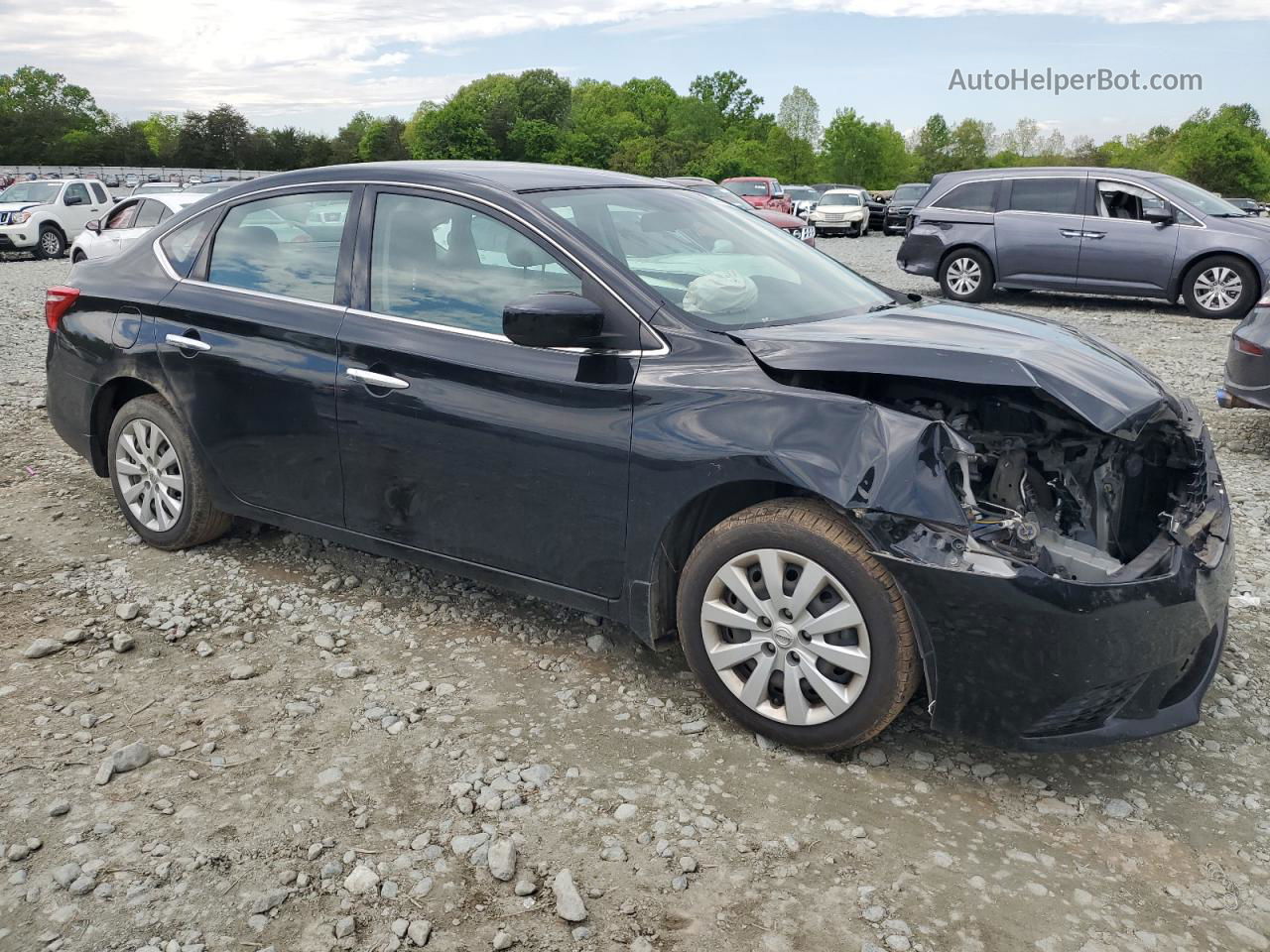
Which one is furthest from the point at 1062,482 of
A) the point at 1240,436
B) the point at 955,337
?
the point at 1240,436

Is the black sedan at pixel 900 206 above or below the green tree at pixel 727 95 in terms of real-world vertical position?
below

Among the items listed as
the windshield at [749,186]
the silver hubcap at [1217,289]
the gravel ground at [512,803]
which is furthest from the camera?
the windshield at [749,186]

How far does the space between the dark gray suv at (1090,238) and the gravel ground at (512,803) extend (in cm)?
968

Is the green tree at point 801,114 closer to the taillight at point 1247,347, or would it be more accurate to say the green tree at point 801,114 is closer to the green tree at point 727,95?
the green tree at point 727,95

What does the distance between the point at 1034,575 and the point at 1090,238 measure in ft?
38.6

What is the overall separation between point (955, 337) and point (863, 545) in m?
0.80

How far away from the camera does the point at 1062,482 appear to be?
125 inches

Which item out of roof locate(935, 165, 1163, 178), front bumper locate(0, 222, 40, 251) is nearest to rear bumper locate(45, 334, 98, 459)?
roof locate(935, 165, 1163, 178)

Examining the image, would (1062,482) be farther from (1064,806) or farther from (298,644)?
(298,644)

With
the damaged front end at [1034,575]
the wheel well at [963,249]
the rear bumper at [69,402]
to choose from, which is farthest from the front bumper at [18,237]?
the damaged front end at [1034,575]

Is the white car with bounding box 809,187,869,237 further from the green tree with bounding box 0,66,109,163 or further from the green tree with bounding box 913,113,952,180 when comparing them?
the green tree with bounding box 0,66,109,163

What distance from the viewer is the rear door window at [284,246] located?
158 inches

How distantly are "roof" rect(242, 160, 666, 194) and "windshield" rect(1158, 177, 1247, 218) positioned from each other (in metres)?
11.0

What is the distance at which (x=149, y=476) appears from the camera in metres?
4.66
